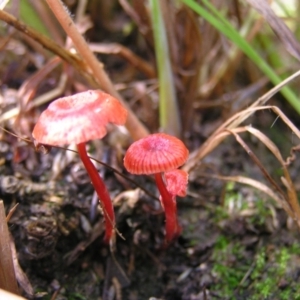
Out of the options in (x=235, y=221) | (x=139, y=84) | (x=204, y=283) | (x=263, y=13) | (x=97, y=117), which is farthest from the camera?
(x=139, y=84)

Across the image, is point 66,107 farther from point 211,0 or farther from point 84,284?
point 211,0

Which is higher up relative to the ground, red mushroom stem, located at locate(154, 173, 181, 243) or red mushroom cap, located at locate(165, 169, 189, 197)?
red mushroom cap, located at locate(165, 169, 189, 197)

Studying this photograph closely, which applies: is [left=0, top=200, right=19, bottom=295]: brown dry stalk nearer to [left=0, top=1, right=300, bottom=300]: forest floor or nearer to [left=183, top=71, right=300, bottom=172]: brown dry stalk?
[left=0, top=1, right=300, bottom=300]: forest floor

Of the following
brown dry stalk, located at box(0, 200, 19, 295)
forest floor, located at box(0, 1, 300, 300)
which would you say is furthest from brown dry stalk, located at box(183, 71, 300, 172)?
brown dry stalk, located at box(0, 200, 19, 295)

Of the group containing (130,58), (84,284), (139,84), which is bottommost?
(84,284)

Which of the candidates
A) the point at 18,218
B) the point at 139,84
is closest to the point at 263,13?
the point at 139,84
